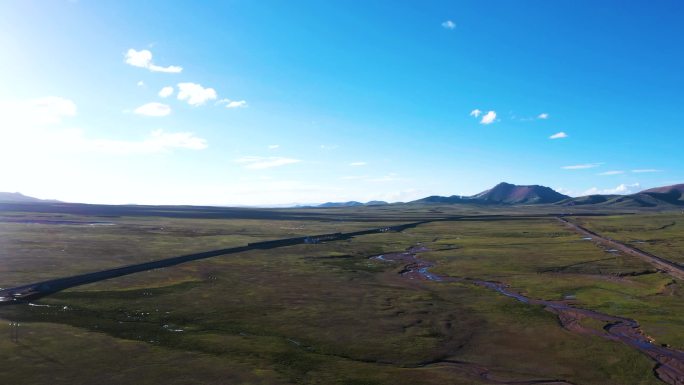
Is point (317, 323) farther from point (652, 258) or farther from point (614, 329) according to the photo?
point (652, 258)

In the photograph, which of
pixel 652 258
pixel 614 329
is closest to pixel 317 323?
pixel 614 329

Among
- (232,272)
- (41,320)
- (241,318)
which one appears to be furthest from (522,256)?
Answer: (41,320)

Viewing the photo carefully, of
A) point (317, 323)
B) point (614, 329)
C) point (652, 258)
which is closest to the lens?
point (614, 329)

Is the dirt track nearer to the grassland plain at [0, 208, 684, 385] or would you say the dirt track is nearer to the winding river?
the grassland plain at [0, 208, 684, 385]

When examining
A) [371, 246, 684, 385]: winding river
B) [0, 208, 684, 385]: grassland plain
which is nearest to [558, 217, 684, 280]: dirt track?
[0, 208, 684, 385]: grassland plain

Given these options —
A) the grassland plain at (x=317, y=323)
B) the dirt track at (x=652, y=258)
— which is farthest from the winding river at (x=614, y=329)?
the dirt track at (x=652, y=258)

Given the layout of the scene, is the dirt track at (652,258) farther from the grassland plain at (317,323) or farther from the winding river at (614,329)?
the winding river at (614,329)

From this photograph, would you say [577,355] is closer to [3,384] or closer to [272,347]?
[272,347]

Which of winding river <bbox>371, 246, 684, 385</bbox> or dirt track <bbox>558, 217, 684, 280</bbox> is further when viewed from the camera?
dirt track <bbox>558, 217, 684, 280</bbox>
